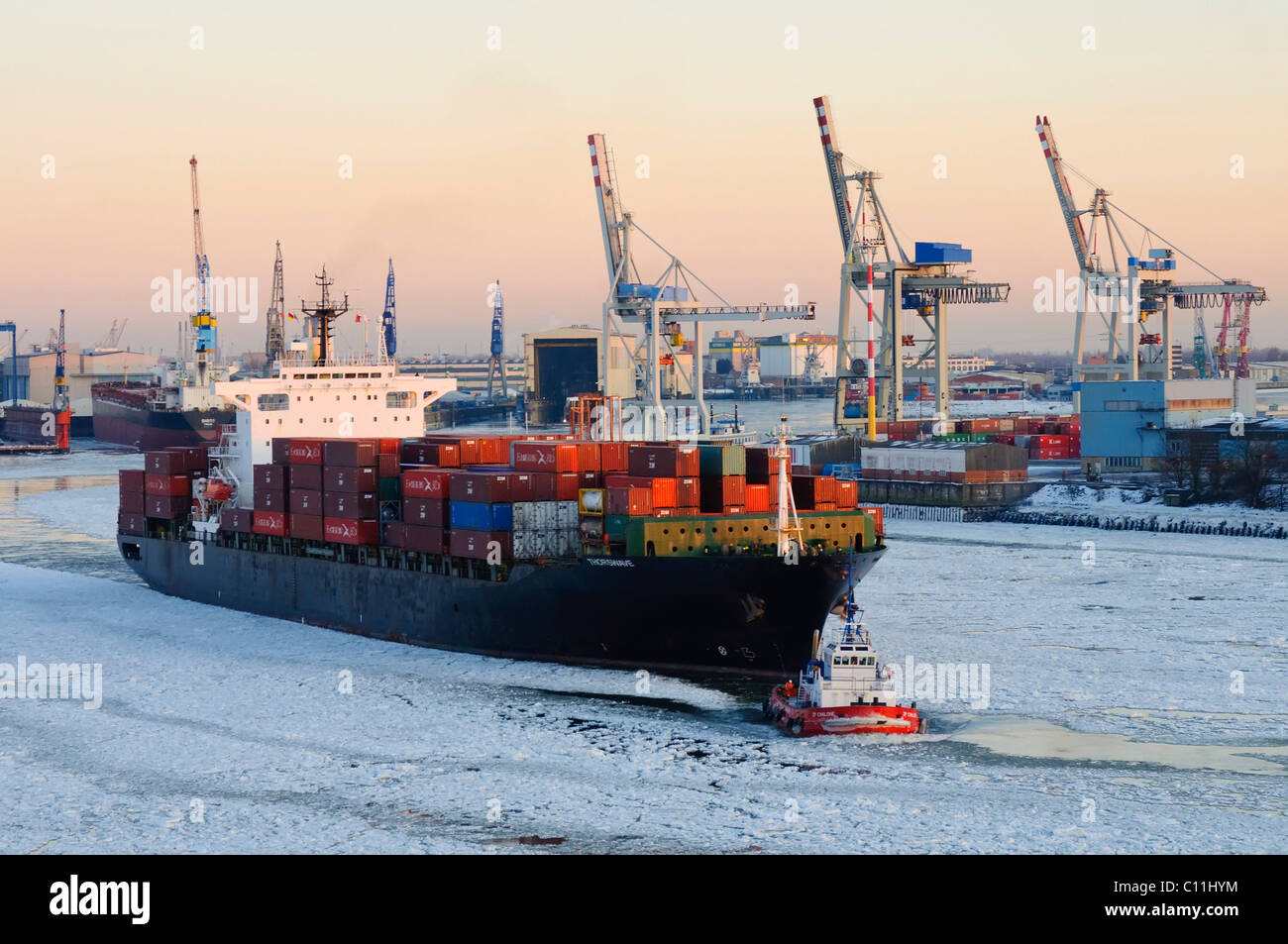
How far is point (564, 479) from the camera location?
31922mm

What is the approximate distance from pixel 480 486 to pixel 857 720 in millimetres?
11307

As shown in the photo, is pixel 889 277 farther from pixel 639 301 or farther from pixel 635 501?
pixel 635 501

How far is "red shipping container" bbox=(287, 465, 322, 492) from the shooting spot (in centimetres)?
3672

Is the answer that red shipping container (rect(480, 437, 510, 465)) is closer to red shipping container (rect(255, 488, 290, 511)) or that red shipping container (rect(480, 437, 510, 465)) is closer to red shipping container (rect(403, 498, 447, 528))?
red shipping container (rect(403, 498, 447, 528))

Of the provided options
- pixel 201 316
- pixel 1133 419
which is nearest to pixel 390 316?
pixel 201 316

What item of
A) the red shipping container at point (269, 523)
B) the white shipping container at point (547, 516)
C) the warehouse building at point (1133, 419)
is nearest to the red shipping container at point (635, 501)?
the white shipping container at point (547, 516)

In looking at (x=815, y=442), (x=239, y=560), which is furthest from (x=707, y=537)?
(x=815, y=442)

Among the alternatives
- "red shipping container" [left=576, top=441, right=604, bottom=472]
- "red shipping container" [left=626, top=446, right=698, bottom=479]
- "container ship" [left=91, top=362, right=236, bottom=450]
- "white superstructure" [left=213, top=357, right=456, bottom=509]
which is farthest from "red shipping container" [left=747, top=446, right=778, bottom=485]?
"container ship" [left=91, top=362, right=236, bottom=450]

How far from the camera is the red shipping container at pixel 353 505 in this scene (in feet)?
116

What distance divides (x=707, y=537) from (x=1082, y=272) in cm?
7465

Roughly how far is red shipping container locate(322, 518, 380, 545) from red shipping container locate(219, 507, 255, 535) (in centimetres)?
521
